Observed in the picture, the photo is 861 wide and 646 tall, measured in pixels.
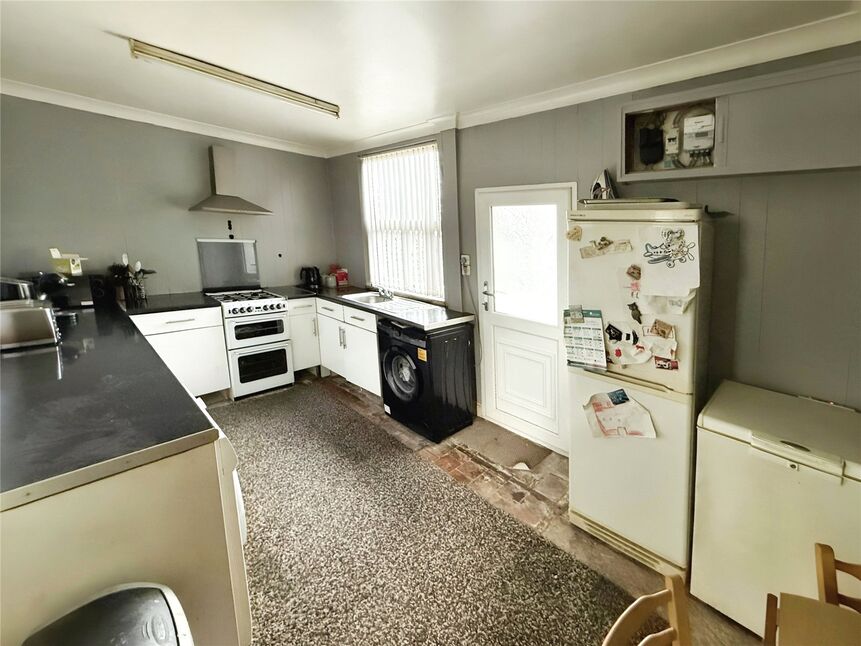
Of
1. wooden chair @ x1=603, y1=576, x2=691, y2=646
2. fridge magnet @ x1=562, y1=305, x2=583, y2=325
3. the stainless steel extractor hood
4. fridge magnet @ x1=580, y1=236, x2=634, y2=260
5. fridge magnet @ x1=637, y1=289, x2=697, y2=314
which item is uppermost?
the stainless steel extractor hood

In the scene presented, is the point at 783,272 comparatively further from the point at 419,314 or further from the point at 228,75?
the point at 228,75

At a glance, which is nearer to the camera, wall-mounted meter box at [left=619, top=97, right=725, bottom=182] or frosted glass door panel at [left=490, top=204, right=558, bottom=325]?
wall-mounted meter box at [left=619, top=97, right=725, bottom=182]

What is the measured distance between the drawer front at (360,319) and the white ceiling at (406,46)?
5.46 feet

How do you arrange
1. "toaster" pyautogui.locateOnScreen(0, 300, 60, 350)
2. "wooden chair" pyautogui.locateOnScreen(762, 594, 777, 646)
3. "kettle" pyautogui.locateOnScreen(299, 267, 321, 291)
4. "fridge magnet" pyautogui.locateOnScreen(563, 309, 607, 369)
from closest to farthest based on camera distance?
"wooden chair" pyautogui.locateOnScreen(762, 594, 777, 646) → "fridge magnet" pyautogui.locateOnScreen(563, 309, 607, 369) → "toaster" pyautogui.locateOnScreen(0, 300, 60, 350) → "kettle" pyautogui.locateOnScreen(299, 267, 321, 291)

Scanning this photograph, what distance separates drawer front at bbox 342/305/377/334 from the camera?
3.57 metres

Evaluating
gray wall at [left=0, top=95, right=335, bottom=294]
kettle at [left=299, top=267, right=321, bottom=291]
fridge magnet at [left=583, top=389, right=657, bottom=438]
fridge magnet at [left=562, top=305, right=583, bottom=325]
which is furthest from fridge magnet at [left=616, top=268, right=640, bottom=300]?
gray wall at [left=0, top=95, right=335, bottom=294]

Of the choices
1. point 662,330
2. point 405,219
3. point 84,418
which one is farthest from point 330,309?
point 662,330

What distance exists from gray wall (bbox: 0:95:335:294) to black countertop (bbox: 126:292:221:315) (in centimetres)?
10

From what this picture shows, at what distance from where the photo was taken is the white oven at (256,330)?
12.4 ft

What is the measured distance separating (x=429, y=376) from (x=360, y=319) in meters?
1.02

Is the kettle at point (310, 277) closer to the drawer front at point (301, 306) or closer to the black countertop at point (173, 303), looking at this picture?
the drawer front at point (301, 306)

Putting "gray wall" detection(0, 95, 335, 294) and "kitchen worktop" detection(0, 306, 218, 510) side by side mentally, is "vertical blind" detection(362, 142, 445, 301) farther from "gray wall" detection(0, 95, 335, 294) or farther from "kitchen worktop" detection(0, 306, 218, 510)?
"kitchen worktop" detection(0, 306, 218, 510)

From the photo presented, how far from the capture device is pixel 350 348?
156 inches

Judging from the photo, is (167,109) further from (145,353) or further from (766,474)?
(766,474)
